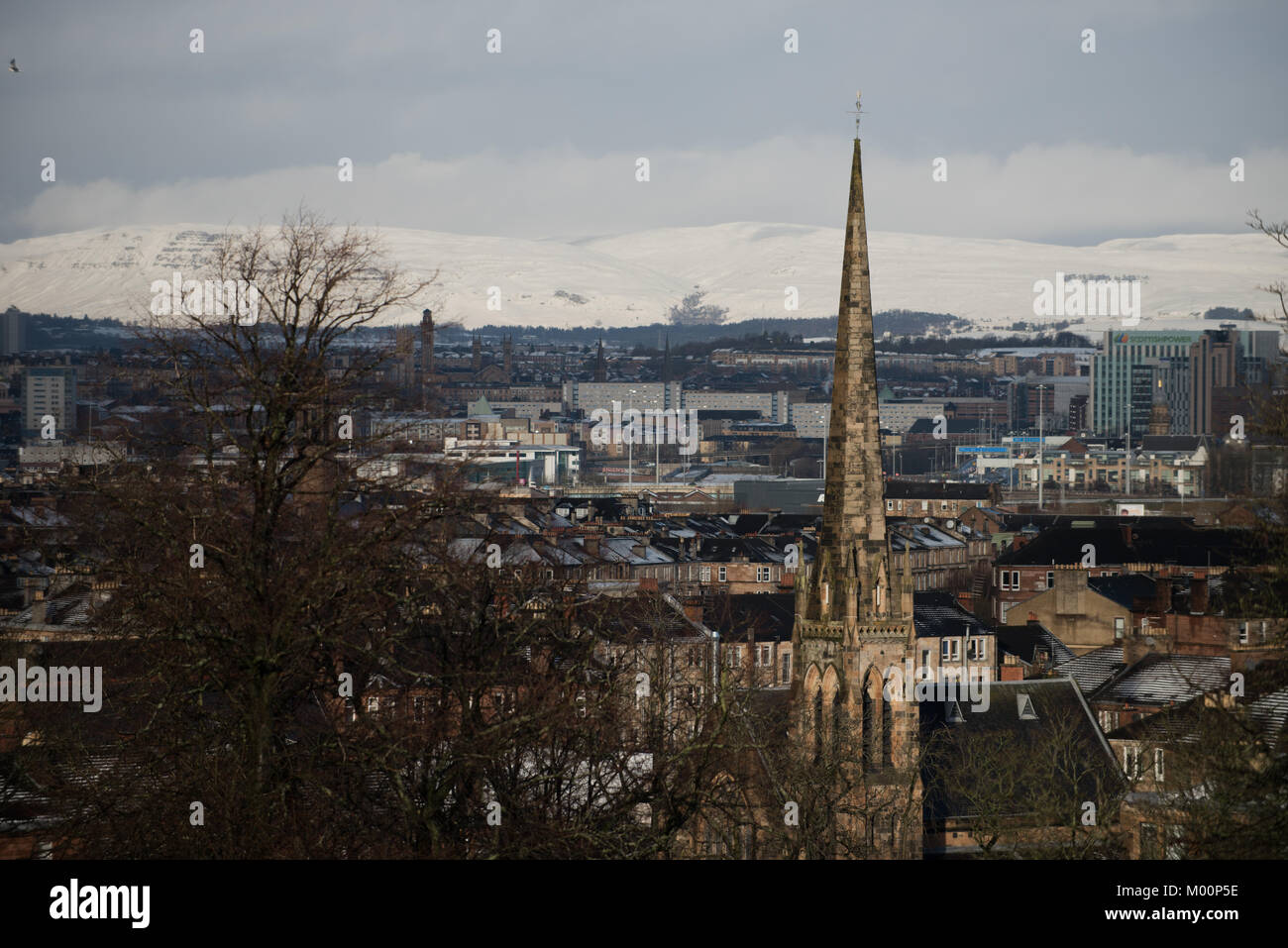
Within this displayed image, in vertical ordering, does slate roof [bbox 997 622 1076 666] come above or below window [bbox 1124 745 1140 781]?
below

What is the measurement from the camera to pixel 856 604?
35.1 meters

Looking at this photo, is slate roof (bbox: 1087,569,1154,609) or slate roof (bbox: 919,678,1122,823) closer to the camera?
slate roof (bbox: 919,678,1122,823)

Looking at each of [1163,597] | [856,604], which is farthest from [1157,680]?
[1163,597]

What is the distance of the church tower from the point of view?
113ft

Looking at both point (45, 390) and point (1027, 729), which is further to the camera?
point (45, 390)

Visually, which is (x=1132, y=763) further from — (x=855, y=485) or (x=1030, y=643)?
(x=1030, y=643)

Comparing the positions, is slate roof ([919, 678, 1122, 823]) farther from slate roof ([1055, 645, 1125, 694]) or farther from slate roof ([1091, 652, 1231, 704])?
slate roof ([1055, 645, 1125, 694])

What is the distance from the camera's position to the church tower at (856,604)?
34594mm

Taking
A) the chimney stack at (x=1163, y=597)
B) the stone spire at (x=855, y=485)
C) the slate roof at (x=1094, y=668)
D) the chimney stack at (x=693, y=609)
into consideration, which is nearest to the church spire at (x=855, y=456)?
the stone spire at (x=855, y=485)

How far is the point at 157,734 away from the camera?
17469 millimetres

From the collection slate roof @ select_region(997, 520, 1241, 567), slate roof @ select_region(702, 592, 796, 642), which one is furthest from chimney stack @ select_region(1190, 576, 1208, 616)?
slate roof @ select_region(997, 520, 1241, 567)
